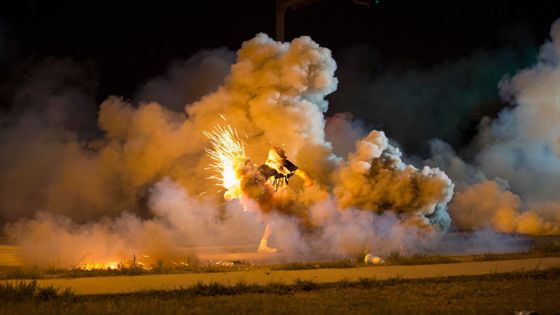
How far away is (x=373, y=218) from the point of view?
19172 millimetres

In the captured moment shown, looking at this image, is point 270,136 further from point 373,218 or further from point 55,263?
point 55,263

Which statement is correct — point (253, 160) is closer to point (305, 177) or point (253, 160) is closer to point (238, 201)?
point (238, 201)

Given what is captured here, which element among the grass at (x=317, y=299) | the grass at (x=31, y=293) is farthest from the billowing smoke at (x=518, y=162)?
the grass at (x=31, y=293)

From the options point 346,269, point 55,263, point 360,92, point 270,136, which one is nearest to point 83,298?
point 346,269

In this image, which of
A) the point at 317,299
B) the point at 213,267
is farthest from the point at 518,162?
the point at 317,299

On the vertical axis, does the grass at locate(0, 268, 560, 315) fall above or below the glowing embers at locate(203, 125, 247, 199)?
below

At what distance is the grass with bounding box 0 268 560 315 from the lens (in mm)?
9586

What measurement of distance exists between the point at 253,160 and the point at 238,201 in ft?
4.09

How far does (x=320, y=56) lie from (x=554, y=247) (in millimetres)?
7964

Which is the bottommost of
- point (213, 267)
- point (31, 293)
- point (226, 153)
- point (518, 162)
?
point (31, 293)

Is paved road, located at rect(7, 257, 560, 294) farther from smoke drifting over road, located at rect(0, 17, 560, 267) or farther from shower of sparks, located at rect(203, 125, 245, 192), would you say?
shower of sparks, located at rect(203, 125, 245, 192)

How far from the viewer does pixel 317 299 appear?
34.5 feet

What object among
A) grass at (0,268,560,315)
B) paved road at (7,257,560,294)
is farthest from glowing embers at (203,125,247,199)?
grass at (0,268,560,315)

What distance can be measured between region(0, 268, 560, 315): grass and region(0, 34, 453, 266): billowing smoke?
5969 mm
